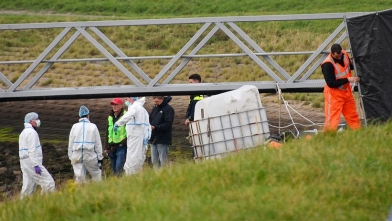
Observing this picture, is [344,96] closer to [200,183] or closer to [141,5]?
[200,183]

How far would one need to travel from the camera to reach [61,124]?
25.3 meters

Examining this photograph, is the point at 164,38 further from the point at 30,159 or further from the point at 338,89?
the point at 338,89

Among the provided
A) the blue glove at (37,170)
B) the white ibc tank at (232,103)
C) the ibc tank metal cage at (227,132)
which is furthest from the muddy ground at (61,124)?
the ibc tank metal cage at (227,132)

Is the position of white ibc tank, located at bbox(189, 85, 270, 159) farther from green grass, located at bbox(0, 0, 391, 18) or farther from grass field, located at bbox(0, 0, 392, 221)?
green grass, located at bbox(0, 0, 391, 18)

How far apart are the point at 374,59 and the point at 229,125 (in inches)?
95.6

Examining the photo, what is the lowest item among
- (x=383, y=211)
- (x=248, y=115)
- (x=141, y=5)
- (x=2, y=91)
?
(x=383, y=211)

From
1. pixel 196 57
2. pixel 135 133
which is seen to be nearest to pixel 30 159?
pixel 135 133

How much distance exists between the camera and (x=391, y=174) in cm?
984

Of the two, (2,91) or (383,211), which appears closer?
(383,211)

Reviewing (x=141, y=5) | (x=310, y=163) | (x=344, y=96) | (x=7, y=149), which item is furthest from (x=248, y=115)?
(x=141, y=5)

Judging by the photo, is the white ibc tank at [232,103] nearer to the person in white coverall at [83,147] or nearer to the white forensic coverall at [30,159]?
the person in white coverall at [83,147]

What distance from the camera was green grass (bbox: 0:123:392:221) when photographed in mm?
8781

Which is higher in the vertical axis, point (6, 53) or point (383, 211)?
point (6, 53)

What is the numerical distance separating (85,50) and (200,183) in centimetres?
2921
